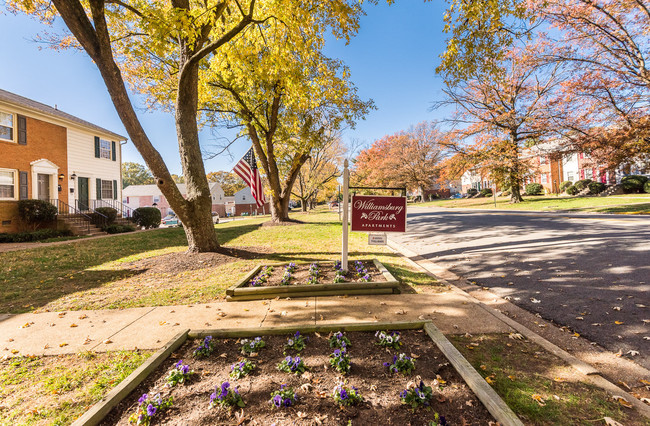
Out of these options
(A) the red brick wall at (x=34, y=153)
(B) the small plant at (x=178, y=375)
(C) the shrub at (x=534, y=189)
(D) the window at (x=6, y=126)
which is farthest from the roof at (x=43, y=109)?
(C) the shrub at (x=534, y=189)

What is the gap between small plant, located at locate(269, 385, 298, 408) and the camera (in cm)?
202

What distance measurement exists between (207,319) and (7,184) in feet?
55.5

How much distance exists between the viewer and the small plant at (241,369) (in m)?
2.38

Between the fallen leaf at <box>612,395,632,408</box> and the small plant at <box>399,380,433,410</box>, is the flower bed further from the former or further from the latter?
the fallen leaf at <box>612,395,632,408</box>

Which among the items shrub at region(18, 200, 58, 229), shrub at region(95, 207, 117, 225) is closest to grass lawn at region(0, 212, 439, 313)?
shrub at region(18, 200, 58, 229)

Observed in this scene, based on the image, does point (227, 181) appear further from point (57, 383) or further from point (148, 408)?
point (148, 408)

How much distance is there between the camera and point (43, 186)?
15.3 m

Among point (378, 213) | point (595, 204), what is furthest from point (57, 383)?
point (595, 204)

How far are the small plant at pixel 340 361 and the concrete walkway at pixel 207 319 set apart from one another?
0.83 metres

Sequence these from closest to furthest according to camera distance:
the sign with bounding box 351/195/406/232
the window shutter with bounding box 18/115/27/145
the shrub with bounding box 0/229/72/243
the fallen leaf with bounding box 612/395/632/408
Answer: the fallen leaf with bounding box 612/395/632/408, the sign with bounding box 351/195/406/232, the shrub with bounding box 0/229/72/243, the window shutter with bounding box 18/115/27/145

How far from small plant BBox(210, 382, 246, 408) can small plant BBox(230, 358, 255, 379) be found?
301 millimetres

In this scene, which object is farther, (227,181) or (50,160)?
(227,181)

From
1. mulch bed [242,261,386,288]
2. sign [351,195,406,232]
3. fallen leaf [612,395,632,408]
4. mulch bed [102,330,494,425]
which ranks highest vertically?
sign [351,195,406,232]

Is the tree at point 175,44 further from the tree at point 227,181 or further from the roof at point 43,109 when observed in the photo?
the tree at point 227,181
